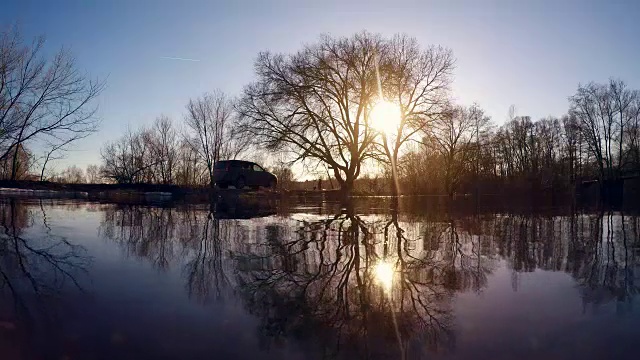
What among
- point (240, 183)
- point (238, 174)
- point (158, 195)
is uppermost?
point (238, 174)

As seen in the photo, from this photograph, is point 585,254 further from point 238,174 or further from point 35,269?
point 238,174

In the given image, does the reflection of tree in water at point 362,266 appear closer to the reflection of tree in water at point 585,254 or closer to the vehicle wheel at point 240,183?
the reflection of tree in water at point 585,254

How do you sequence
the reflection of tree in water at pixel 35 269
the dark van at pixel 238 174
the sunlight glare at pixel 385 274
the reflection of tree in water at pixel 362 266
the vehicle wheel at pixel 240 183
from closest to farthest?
1. the reflection of tree in water at pixel 362 266
2. the reflection of tree in water at pixel 35 269
3. the sunlight glare at pixel 385 274
4. the dark van at pixel 238 174
5. the vehicle wheel at pixel 240 183

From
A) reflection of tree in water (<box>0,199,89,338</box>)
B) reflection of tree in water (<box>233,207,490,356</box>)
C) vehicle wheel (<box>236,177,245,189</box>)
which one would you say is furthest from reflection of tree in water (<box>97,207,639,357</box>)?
vehicle wheel (<box>236,177,245,189</box>)

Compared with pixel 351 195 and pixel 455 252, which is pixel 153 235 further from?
pixel 351 195

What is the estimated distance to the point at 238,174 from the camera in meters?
28.4

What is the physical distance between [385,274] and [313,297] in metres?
1.35

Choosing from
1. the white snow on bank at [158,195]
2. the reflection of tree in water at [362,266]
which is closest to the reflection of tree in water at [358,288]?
the reflection of tree in water at [362,266]

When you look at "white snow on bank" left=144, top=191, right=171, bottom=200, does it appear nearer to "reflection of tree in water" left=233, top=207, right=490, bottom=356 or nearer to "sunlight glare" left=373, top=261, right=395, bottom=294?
"reflection of tree in water" left=233, top=207, right=490, bottom=356

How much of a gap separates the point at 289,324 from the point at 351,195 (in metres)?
28.8

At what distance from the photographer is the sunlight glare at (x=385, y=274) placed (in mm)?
5166

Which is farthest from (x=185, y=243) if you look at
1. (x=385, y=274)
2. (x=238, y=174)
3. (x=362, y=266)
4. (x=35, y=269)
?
(x=238, y=174)

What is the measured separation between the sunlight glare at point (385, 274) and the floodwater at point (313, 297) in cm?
4

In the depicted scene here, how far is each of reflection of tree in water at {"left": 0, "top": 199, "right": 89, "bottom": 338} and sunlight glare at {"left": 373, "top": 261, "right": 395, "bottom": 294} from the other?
339cm
